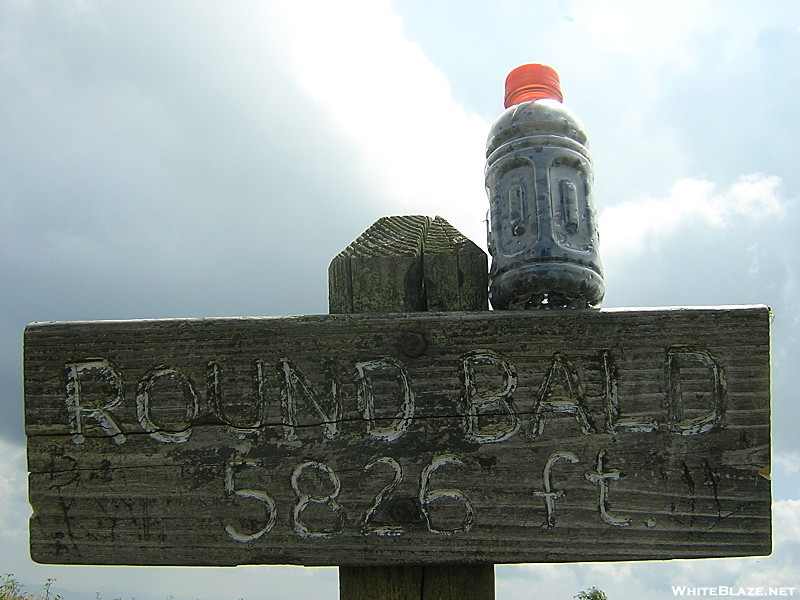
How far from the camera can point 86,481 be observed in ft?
5.46

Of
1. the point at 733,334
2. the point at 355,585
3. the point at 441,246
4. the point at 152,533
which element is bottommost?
the point at 355,585

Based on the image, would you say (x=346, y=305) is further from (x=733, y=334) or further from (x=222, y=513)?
(x=733, y=334)

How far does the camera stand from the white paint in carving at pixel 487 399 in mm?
1599

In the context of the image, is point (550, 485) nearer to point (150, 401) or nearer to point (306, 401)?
point (306, 401)

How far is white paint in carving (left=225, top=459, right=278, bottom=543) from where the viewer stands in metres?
1.61

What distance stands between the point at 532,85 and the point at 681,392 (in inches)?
33.1

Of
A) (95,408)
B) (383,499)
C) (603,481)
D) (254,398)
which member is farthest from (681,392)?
(95,408)

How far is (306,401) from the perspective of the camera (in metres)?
1.62

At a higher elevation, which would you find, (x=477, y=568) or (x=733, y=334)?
(x=733, y=334)

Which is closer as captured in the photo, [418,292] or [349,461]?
[349,461]

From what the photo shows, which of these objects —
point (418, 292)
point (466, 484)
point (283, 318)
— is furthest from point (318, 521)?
point (418, 292)

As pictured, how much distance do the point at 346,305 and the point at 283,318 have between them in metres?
0.15

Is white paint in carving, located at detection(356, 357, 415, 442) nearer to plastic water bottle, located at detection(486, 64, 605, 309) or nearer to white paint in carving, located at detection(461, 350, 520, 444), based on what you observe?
white paint in carving, located at detection(461, 350, 520, 444)

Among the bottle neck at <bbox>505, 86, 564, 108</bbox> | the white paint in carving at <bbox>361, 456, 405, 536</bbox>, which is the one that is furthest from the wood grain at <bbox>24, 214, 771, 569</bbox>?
the bottle neck at <bbox>505, 86, 564, 108</bbox>
